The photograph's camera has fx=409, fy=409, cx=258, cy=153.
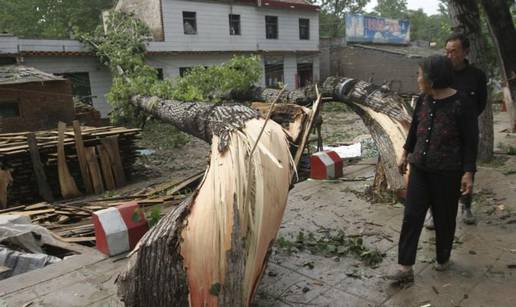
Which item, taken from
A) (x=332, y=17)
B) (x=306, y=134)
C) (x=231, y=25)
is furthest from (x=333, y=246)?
(x=332, y=17)

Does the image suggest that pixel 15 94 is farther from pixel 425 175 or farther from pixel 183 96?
pixel 425 175

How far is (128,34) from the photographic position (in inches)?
630

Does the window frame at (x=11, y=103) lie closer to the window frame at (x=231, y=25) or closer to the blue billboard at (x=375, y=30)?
the window frame at (x=231, y=25)

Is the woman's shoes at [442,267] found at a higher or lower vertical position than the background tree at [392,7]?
lower

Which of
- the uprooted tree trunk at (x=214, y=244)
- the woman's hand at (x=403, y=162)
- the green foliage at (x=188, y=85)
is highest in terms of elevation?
the green foliage at (x=188, y=85)

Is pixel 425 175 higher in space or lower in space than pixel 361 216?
higher

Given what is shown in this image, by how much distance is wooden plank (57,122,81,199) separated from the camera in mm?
8102

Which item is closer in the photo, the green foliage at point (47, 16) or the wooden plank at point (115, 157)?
the wooden plank at point (115, 157)

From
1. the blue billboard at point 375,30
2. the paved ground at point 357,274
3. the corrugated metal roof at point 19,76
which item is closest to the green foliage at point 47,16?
the corrugated metal roof at point 19,76

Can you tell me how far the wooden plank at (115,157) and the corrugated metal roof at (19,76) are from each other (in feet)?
14.2

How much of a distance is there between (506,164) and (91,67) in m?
14.5

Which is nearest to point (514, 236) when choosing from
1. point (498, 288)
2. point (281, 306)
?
point (498, 288)

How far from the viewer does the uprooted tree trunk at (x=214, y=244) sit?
2289 millimetres

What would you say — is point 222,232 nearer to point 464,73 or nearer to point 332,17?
point 464,73
